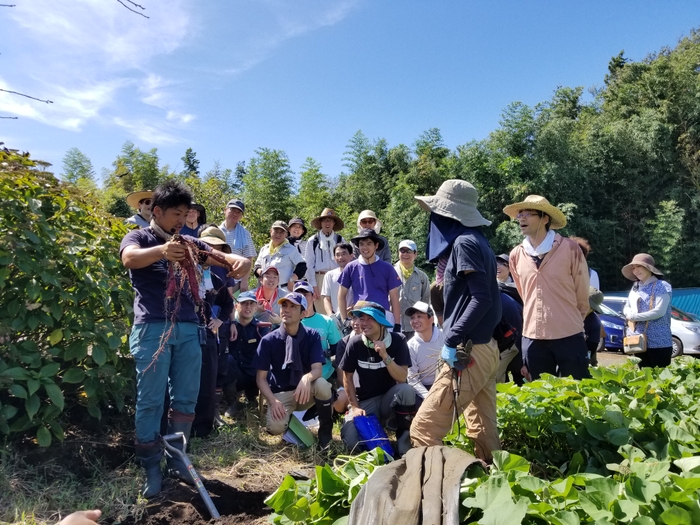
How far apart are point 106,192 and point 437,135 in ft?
49.2

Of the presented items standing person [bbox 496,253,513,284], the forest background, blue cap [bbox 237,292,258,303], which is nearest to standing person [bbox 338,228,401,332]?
blue cap [bbox 237,292,258,303]

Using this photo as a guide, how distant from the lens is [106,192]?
21.5 meters

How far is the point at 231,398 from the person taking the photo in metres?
5.26

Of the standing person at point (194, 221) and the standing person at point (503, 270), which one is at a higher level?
the standing person at point (194, 221)

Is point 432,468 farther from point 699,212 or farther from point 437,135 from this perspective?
point 699,212

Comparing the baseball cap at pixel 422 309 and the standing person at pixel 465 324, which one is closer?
the standing person at pixel 465 324

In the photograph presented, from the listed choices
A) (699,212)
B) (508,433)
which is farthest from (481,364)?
(699,212)

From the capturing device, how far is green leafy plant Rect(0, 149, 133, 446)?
3.05 m

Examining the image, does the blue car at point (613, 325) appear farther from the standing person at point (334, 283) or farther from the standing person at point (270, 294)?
the standing person at point (270, 294)

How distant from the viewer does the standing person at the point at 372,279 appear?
5.71 meters

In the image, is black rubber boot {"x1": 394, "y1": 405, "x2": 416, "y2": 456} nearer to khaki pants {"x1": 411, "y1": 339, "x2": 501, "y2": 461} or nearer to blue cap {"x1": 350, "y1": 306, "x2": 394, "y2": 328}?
blue cap {"x1": 350, "y1": 306, "x2": 394, "y2": 328}

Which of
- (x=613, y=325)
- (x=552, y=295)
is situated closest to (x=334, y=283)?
(x=552, y=295)

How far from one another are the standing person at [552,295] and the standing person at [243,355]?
2733 mm

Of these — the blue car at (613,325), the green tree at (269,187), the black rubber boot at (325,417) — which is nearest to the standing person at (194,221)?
the black rubber boot at (325,417)
